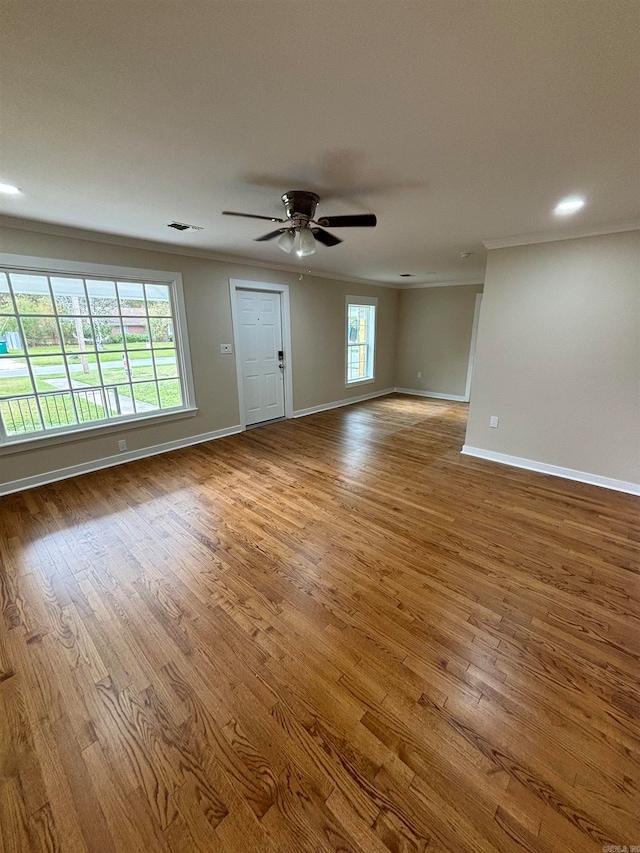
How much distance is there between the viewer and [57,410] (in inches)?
129

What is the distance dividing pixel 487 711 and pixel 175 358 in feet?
13.7

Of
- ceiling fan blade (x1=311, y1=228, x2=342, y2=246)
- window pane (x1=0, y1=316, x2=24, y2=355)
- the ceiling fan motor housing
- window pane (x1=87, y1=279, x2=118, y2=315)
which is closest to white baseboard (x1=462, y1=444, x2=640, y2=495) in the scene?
ceiling fan blade (x1=311, y1=228, x2=342, y2=246)

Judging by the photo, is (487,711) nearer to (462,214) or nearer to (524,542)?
(524,542)

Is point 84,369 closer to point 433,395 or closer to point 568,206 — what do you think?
point 568,206

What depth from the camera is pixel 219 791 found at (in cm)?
107

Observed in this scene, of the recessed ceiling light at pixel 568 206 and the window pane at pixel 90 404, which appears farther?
the window pane at pixel 90 404

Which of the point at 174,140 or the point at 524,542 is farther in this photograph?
the point at 524,542

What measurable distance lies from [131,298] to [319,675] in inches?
153

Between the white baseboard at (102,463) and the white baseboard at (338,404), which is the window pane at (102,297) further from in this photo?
the white baseboard at (338,404)

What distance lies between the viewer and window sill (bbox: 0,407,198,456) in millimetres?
3014

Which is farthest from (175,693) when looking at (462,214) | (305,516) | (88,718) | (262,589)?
(462,214)

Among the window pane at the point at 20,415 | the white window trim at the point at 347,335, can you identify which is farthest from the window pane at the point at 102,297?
the white window trim at the point at 347,335

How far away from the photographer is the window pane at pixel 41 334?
297 centimetres

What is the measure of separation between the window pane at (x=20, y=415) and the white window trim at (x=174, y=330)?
0.07 metres
